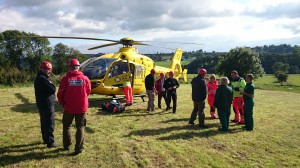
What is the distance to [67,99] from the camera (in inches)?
252

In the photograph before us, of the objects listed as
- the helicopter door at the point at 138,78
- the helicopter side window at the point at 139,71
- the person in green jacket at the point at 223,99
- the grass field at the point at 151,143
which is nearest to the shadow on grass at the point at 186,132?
the grass field at the point at 151,143

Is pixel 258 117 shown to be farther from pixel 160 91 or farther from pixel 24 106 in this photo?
pixel 24 106

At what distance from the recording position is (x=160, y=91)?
13.0 metres

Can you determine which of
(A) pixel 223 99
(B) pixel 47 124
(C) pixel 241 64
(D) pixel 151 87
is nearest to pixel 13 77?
(D) pixel 151 87

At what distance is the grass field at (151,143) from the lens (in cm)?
641

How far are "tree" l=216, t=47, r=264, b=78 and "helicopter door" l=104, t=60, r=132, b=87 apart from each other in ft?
170

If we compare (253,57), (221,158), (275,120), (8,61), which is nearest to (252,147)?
(221,158)

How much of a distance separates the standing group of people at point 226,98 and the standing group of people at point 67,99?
4.38 meters

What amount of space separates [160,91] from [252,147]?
5747 millimetres

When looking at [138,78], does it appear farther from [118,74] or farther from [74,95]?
[74,95]

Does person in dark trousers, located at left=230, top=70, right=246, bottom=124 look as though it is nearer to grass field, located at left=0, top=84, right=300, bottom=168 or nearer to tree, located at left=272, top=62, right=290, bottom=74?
grass field, located at left=0, top=84, right=300, bottom=168

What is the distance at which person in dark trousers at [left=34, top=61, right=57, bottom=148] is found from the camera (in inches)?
266

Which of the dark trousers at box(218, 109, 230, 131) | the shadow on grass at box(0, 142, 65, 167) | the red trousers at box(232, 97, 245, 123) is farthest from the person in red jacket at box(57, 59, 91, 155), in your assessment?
the red trousers at box(232, 97, 245, 123)

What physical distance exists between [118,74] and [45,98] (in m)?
7.11
